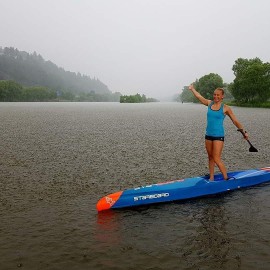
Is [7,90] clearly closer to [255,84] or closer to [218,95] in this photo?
[255,84]

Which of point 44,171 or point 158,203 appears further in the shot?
point 44,171

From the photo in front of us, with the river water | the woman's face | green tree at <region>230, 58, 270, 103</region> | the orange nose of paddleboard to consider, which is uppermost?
green tree at <region>230, 58, 270, 103</region>

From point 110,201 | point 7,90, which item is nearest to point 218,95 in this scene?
point 110,201

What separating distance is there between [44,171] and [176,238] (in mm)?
7985

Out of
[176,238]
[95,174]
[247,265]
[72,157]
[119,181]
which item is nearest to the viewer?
[247,265]

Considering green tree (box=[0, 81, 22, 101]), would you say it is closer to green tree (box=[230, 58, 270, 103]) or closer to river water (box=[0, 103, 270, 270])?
green tree (box=[230, 58, 270, 103])

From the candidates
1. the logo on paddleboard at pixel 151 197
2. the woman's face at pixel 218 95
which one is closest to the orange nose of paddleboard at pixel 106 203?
the logo on paddleboard at pixel 151 197

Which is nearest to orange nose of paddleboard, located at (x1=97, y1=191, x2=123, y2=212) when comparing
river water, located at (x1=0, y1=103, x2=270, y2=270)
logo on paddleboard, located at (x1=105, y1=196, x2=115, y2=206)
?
logo on paddleboard, located at (x1=105, y1=196, x2=115, y2=206)

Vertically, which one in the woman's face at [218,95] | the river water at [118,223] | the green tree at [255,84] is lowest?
the river water at [118,223]

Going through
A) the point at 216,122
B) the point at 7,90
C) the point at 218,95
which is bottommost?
the point at 216,122

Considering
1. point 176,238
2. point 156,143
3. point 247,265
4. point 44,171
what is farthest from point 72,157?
point 247,265

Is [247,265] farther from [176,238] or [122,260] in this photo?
[122,260]

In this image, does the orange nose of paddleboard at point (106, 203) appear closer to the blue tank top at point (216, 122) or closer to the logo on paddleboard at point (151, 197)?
the logo on paddleboard at point (151, 197)

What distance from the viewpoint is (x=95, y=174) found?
41.1 ft
